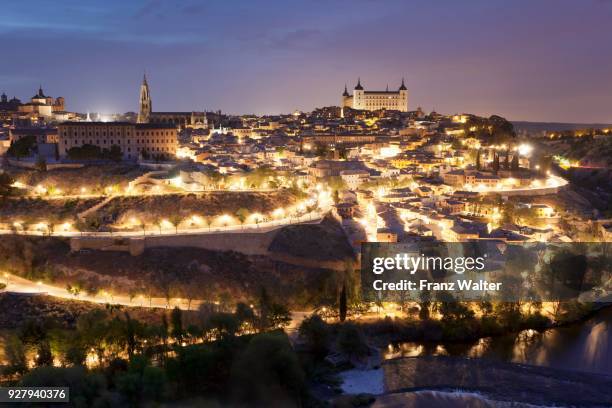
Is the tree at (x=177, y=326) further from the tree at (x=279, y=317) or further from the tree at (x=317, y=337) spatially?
the tree at (x=317, y=337)

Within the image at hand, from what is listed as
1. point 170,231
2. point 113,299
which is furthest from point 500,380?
point 170,231

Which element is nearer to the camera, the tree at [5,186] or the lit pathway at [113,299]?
the lit pathway at [113,299]

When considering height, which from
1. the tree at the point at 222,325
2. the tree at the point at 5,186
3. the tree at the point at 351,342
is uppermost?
the tree at the point at 5,186

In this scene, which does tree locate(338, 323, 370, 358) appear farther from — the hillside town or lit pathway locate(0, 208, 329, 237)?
the hillside town

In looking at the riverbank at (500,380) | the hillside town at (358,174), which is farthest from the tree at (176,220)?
the riverbank at (500,380)

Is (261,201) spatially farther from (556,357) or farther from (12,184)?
(556,357)

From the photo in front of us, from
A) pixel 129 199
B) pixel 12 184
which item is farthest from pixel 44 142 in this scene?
pixel 129 199

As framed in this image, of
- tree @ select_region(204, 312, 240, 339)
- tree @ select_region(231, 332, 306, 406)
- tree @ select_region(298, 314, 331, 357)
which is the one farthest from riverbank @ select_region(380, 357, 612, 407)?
tree @ select_region(204, 312, 240, 339)

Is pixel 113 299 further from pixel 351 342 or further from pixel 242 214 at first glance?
pixel 351 342

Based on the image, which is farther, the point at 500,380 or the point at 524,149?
the point at 524,149
